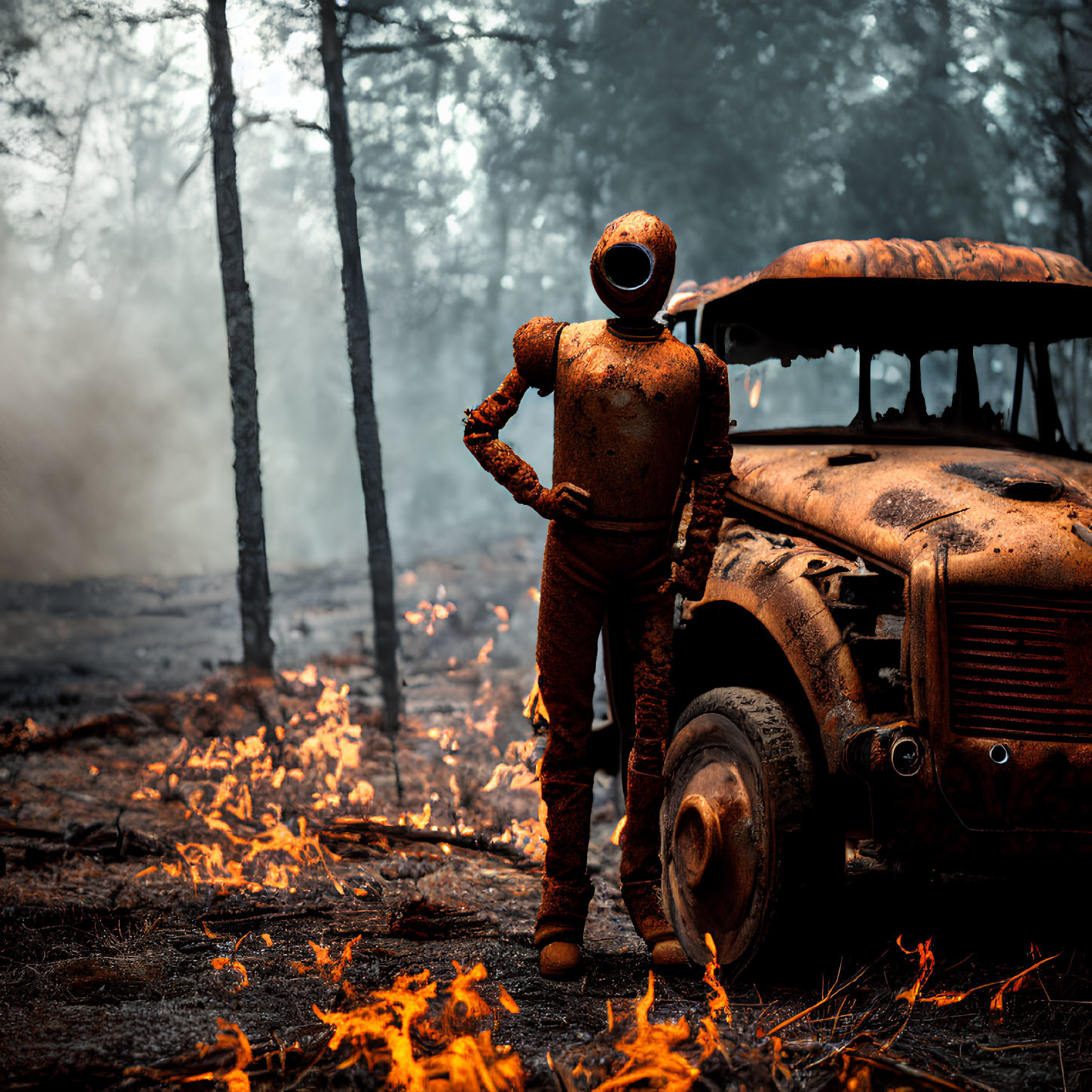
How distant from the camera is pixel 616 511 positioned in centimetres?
328

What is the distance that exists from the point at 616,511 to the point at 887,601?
37.1 inches

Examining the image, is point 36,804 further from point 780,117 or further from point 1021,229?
point 1021,229

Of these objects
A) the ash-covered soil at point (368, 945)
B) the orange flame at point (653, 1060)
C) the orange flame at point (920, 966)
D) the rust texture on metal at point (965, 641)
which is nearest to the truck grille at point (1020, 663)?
the rust texture on metal at point (965, 641)

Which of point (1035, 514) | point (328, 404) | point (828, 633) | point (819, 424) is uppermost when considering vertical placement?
point (328, 404)

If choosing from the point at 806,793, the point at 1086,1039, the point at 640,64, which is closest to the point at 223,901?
the point at 806,793

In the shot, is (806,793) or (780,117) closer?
(806,793)

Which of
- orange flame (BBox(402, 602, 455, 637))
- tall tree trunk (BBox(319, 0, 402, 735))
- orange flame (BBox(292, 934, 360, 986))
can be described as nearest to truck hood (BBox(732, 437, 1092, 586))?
orange flame (BBox(292, 934, 360, 986))

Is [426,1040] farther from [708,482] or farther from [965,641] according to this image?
[708,482]

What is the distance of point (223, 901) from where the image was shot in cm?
421

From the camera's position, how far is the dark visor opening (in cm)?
321

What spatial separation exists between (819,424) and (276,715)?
219 inches

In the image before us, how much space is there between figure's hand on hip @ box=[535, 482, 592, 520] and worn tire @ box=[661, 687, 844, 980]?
94 cm

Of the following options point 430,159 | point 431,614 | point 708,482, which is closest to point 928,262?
point 708,482

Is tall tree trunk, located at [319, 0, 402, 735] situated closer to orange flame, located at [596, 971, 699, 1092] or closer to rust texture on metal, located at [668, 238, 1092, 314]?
rust texture on metal, located at [668, 238, 1092, 314]
